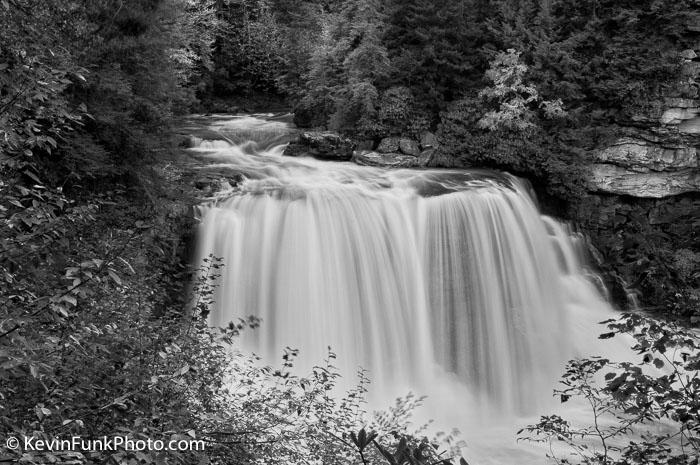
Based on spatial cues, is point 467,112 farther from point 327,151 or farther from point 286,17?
point 286,17

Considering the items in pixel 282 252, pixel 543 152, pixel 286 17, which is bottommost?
pixel 282 252

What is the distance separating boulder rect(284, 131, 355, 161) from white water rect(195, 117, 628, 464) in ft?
4.18

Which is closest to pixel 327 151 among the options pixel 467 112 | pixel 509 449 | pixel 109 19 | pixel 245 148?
pixel 245 148

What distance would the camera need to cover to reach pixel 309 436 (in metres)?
4.70

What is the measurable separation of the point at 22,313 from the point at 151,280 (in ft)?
14.5

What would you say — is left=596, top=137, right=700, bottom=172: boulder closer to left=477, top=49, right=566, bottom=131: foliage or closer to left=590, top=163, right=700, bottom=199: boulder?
left=590, top=163, right=700, bottom=199: boulder

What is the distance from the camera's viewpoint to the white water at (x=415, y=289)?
8.89 m

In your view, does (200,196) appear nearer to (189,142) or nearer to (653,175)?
(189,142)

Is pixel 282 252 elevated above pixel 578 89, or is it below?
below

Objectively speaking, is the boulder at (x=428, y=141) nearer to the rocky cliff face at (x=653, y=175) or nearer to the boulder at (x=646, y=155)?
the rocky cliff face at (x=653, y=175)

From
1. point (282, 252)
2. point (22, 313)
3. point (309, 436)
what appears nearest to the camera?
point (22, 313)

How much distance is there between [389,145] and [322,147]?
6.16ft

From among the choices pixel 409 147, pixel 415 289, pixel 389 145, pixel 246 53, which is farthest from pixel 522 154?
pixel 246 53

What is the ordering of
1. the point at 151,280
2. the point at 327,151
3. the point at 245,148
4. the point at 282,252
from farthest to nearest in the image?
1. the point at 245,148
2. the point at 327,151
3. the point at 282,252
4. the point at 151,280
